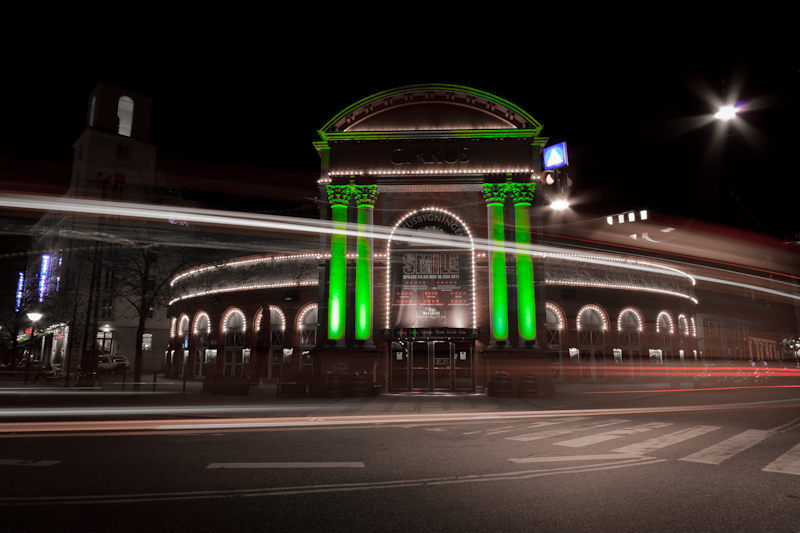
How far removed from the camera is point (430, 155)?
25.6 m

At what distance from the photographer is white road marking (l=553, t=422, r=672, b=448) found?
9953mm

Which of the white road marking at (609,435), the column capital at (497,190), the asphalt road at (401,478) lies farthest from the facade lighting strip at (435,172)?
the asphalt road at (401,478)

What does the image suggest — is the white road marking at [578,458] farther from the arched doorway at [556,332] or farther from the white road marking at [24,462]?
the arched doorway at [556,332]

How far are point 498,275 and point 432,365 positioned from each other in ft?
17.7

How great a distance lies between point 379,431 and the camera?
38.5 ft

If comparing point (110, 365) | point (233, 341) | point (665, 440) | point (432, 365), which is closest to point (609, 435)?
point (665, 440)

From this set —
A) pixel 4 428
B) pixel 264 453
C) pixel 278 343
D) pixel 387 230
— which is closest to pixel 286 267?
pixel 278 343

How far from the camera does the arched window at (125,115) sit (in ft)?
206

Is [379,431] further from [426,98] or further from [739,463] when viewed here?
[426,98]

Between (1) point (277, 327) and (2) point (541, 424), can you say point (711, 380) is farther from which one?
(1) point (277, 327)

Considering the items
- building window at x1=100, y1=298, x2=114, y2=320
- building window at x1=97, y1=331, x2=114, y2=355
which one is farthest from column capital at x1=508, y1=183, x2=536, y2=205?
building window at x1=97, y1=331, x2=114, y2=355

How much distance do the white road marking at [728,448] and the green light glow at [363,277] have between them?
16404mm

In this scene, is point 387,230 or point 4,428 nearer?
point 4,428

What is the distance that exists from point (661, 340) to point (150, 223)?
3522 centimetres
